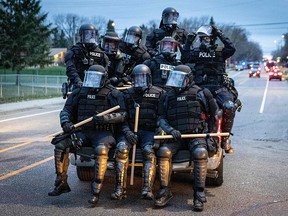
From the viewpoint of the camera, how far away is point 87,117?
5.92m

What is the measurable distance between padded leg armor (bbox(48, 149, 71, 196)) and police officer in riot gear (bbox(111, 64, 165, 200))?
0.73 m

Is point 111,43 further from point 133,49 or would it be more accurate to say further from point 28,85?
point 28,85

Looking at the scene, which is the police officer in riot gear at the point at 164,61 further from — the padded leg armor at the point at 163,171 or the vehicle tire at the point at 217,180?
the padded leg armor at the point at 163,171

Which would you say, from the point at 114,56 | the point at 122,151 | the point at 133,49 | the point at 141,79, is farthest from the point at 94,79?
the point at 133,49

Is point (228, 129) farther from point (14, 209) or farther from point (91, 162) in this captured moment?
point (14, 209)

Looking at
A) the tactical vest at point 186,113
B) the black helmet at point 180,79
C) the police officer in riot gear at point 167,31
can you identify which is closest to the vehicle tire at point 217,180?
the tactical vest at point 186,113

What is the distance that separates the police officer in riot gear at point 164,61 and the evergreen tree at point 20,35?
99.4 feet

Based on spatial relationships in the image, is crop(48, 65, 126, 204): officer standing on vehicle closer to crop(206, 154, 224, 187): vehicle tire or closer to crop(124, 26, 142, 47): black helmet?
crop(206, 154, 224, 187): vehicle tire

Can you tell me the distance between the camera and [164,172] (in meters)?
5.44

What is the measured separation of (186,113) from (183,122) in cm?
12

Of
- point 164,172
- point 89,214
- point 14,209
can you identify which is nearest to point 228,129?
point 164,172

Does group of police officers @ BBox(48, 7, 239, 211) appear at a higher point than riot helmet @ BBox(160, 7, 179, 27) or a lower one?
lower

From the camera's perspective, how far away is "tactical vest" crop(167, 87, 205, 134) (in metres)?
5.67

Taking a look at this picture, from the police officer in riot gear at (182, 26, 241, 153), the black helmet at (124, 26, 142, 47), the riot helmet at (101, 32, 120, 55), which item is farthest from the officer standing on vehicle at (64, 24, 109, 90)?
the police officer in riot gear at (182, 26, 241, 153)
